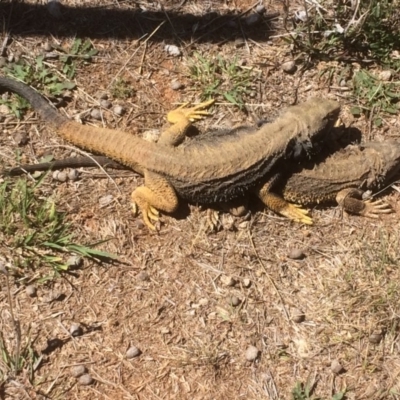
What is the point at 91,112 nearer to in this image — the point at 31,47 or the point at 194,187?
the point at 31,47

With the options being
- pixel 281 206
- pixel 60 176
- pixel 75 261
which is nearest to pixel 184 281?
pixel 75 261

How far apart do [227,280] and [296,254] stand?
62cm

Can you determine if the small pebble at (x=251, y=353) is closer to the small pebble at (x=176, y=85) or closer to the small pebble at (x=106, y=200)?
the small pebble at (x=106, y=200)

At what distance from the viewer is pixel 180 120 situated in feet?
16.1

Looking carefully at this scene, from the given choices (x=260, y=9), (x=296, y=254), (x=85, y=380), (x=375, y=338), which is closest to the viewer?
(x=85, y=380)

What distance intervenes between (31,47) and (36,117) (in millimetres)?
694

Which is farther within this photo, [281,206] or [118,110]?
[118,110]

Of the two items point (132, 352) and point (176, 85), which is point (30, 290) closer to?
point (132, 352)

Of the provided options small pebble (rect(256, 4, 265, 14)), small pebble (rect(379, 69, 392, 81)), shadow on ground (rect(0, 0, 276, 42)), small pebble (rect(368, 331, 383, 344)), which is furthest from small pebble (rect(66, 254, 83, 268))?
small pebble (rect(379, 69, 392, 81))

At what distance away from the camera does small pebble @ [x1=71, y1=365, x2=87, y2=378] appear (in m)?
4.35

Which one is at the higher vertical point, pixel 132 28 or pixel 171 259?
pixel 132 28

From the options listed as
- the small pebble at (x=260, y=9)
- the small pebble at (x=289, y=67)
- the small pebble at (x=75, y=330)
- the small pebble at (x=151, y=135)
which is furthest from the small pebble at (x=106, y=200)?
the small pebble at (x=260, y=9)

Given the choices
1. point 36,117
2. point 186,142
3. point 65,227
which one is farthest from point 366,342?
point 36,117

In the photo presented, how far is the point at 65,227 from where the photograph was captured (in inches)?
183
